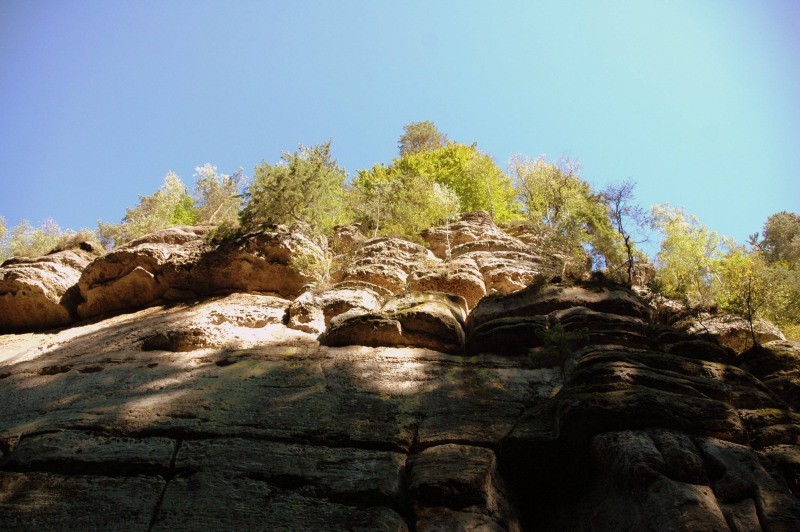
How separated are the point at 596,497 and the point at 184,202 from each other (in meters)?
35.3

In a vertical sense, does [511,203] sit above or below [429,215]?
above

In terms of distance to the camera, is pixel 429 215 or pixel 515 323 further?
pixel 429 215

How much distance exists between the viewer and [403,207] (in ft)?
80.7

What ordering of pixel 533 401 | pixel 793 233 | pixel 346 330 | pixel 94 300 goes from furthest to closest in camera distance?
pixel 793 233
pixel 94 300
pixel 346 330
pixel 533 401

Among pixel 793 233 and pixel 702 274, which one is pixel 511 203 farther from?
pixel 793 233

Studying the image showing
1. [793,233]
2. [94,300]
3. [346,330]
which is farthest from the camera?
[793,233]

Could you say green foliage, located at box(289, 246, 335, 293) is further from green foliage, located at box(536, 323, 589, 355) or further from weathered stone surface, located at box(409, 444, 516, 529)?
weathered stone surface, located at box(409, 444, 516, 529)

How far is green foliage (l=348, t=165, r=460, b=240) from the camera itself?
23.4 metres

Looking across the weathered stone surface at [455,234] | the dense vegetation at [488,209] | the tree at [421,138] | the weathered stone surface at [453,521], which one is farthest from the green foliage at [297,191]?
the tree at [421,138]

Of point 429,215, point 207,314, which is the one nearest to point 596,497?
point 207,314

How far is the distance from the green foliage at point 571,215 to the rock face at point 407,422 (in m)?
7.11

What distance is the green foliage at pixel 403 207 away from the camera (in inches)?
922

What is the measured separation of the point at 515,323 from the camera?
435 inches

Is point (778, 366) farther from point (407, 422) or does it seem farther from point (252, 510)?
point (252, 510)
